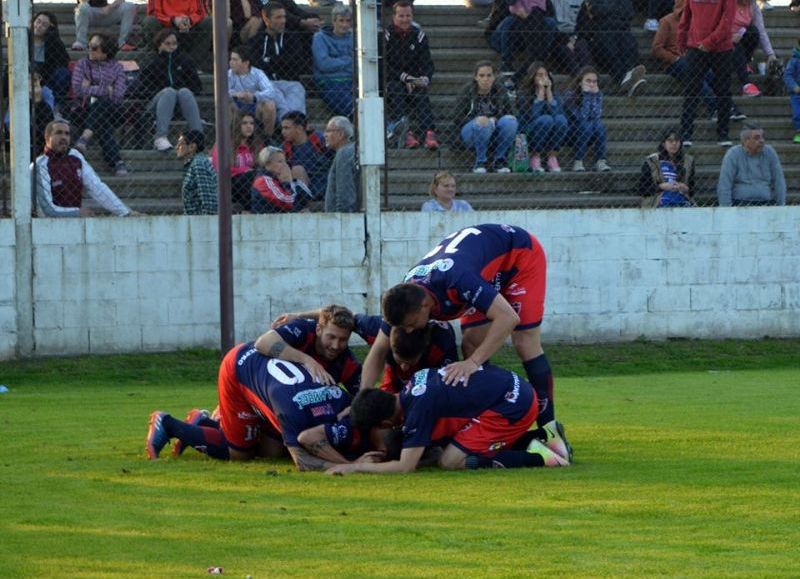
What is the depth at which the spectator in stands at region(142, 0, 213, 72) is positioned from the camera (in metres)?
17.7

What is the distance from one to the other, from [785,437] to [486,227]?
7.94 ft

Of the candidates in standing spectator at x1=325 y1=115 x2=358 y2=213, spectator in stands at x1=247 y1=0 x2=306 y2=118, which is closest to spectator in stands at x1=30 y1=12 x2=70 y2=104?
spectator in stands at x1=247 y1=0 x2=306 y2=118

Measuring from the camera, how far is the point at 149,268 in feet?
51.4

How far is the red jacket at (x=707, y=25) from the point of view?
18781 mm

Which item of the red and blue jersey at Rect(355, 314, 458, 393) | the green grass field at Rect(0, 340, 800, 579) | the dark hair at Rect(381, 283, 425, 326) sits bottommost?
the green grass field at Rect(0, 340, 800, 579)

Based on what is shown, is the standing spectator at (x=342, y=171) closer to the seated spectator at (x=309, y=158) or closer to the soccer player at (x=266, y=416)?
the seated spectator at (x=309, y=158)

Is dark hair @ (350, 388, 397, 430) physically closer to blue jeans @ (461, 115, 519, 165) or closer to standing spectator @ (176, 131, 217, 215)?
standing spectator @ (176, 131, 217, 215)

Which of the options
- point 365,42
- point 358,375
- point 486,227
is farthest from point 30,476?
point 365,42

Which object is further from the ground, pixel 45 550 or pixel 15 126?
pixel 15 126

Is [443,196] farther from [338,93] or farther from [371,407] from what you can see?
[371,407]

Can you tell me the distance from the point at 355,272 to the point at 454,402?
750 centimetres

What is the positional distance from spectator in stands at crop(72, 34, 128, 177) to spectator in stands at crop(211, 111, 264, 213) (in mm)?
1133

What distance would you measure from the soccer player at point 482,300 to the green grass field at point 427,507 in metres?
0.60

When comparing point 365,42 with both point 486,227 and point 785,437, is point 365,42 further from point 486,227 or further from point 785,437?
point 785,437
